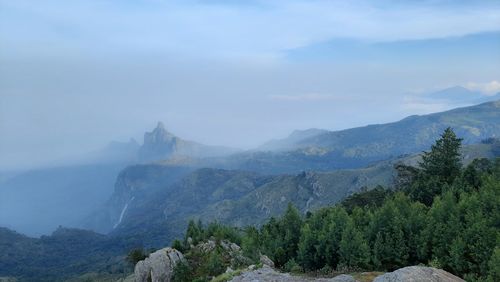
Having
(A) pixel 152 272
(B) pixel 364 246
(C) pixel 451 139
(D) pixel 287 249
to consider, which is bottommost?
(A) pixel 152 272

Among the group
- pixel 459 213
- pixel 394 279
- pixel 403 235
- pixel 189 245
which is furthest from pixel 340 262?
pixel 189 245

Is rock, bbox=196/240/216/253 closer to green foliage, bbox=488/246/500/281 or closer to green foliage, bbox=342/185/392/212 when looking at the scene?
green foliage, bbox=342/185/392/212

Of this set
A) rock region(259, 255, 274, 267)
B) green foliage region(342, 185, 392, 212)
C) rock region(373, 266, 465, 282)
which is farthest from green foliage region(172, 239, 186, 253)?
rock region(373, 266, 465, 282)

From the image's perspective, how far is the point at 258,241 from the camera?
325 feet

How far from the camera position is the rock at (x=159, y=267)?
9585 cm

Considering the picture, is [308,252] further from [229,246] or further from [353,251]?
[229,246]

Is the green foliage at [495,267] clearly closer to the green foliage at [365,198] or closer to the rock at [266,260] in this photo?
the rock at [266,260]

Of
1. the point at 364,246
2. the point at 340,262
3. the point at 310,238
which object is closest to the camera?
the point at 364,246

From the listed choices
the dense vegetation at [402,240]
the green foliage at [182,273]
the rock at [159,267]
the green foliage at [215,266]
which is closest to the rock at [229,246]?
the rock at [159,267]

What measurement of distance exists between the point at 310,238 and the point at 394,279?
123 feet

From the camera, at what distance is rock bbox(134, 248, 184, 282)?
9585 cm

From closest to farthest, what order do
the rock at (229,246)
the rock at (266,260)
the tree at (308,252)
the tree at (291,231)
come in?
the tree at (308,252)
the rock at (266,260)
the tree at (291,231)
the rock at (229,246)

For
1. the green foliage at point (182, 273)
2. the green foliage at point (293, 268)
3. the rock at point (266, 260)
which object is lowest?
the green foliage at point (182, 273)

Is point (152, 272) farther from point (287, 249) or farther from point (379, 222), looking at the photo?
point (379, 222)
